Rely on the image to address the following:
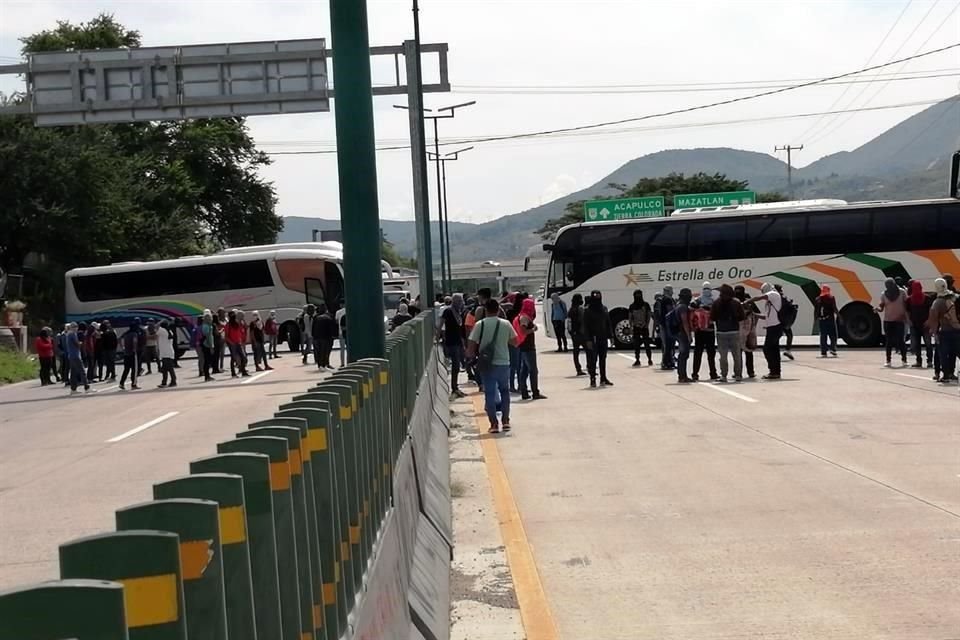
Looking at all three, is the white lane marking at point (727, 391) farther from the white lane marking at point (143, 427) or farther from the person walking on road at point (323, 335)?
the person walking on road at point (323, 335)

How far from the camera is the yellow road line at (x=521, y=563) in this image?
23.3 ft

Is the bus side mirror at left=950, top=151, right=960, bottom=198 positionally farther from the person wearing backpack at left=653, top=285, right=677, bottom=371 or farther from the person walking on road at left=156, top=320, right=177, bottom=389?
the person walking on road at left=156, top=320, right=177, bottom=389

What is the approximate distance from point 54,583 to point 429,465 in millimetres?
8508

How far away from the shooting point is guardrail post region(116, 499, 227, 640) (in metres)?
2.38

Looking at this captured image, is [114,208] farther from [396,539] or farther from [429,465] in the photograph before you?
[396,539]

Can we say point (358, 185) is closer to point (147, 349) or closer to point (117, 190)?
point (147, 349)

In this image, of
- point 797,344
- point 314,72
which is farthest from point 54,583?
point 797,344

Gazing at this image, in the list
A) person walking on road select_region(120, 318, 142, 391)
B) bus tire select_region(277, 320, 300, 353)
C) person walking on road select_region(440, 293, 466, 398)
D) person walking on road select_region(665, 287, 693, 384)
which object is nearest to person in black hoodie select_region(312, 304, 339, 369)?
person walking on road select_region(120, 318, 142, 391)

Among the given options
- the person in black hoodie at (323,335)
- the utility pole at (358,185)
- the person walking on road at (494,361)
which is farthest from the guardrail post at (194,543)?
the person in black hoodie at (323,335)

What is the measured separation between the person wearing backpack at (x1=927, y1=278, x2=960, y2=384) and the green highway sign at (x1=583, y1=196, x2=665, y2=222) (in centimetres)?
3855

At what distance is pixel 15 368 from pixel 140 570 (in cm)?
4006

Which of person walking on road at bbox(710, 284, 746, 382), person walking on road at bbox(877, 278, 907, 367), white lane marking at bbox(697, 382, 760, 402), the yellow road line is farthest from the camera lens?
person walking on road at bbox(877, 278, 907, 367)

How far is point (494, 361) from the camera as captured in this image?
1642cm

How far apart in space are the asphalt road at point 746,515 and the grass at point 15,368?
80.5 feet
